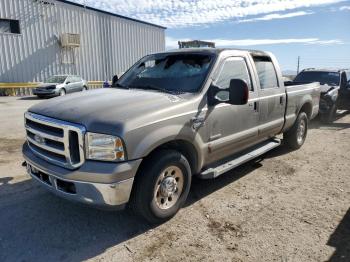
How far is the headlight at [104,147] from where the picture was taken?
308 cm

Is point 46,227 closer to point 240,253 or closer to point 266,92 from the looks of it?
point 240,253

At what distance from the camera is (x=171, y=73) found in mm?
4426

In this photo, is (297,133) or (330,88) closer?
(297,133)

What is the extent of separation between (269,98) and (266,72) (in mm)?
486

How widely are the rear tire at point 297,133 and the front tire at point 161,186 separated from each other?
3.69 m

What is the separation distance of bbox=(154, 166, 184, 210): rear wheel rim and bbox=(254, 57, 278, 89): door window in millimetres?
2256

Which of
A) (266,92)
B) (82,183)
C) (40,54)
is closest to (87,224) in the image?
(82,183)

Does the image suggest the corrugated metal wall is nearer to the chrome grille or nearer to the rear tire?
the rear tire

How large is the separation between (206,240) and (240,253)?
0.39 metres

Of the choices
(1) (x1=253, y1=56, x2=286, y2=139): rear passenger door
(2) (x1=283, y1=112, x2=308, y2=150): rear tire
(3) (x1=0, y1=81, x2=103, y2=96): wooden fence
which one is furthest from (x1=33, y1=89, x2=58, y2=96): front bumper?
(1) (x1=253, y1=56, x2=286, y2=139): rear passenger door

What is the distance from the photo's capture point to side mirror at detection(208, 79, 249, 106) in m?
3.84

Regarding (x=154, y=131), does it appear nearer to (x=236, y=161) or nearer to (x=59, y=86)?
(x=236, y=161)

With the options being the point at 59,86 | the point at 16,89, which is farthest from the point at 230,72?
the point at 16,89

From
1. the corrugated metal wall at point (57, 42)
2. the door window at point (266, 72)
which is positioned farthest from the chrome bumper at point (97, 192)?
the corrugated metal wall at point (57, 42)
